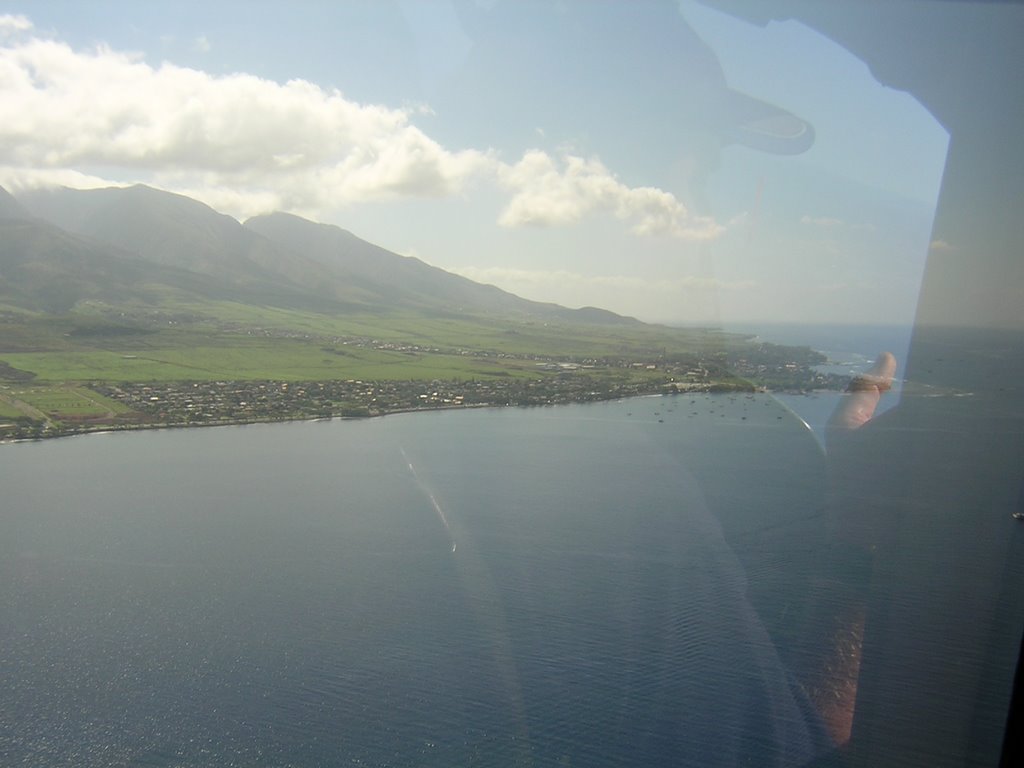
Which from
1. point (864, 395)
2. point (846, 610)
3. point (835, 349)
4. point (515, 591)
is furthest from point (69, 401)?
point (864, 395)

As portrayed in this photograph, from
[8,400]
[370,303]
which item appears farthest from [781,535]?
[370,303]

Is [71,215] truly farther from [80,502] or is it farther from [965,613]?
[965,613]

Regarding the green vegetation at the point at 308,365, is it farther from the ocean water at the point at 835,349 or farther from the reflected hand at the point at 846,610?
the reflected hand at the point at 846,610

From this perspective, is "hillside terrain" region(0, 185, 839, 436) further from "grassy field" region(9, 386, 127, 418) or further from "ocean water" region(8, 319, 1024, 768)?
"ocean water" region(8, 319, 1024, 768)

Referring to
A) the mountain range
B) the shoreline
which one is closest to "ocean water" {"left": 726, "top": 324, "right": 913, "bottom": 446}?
the shoreline

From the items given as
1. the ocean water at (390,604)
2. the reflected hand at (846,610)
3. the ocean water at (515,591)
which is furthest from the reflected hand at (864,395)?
the ocean water at (390,604)

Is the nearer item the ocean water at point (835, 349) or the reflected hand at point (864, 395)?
the ocean water at point (835, 349)

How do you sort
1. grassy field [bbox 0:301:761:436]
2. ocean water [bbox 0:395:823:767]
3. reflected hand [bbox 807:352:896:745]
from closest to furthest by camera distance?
ocean water [bbox 0:395:823:767], reflected hand [bbox 807:352:896:745], grassy field [bbox 0:301:761:436]
